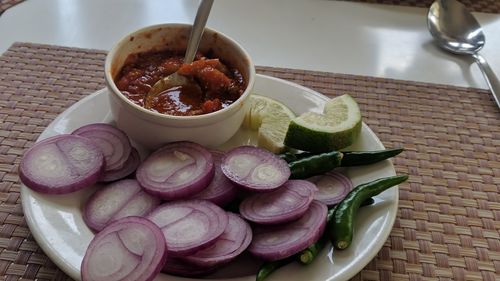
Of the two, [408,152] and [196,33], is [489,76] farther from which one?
[196,33]

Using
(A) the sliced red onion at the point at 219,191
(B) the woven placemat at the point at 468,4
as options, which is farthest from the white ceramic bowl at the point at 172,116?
(B) the woven placemat at the point at 468,4

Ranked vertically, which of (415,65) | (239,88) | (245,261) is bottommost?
(415,65)

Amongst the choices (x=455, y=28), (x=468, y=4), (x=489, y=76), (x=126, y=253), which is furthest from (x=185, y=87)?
(x=468, y=4)

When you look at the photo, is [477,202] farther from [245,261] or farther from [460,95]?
[245,261]

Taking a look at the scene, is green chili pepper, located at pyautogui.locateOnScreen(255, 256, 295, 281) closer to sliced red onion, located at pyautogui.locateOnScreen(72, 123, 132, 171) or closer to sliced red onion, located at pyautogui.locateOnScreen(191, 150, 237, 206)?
sliced red onion, located at pyautogui.locateOnScreen(191, 150, 237, 206)

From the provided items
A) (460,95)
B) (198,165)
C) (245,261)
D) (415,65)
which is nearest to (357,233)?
(245,261)
